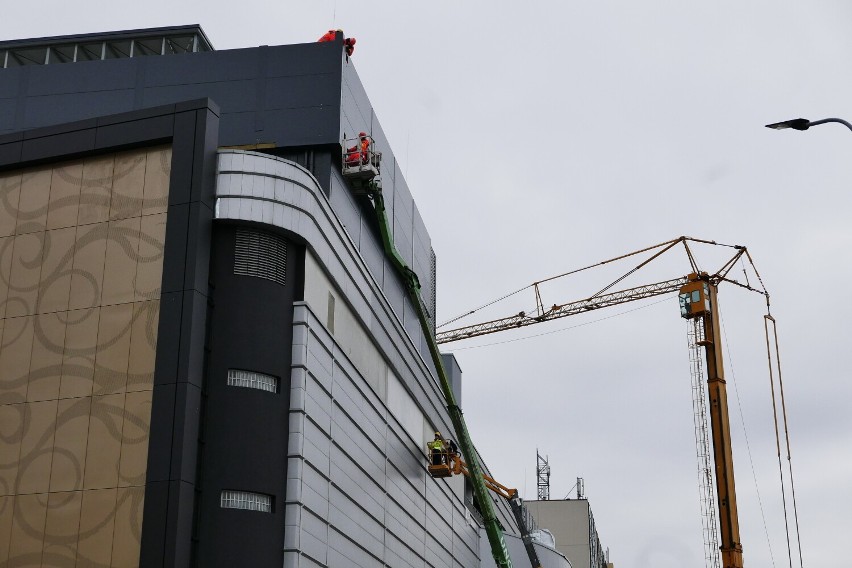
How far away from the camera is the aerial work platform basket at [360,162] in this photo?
5397 cm

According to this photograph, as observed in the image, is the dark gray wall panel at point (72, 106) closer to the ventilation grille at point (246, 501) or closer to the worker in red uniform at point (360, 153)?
the worker in red uniform at point (360, 153)

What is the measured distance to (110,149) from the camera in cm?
4500

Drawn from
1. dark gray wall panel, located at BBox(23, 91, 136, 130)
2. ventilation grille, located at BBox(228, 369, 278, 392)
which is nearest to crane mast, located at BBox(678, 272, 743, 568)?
ventilation grille, located at BBox(228, 369, 278, 392)

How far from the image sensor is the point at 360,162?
5406 cm

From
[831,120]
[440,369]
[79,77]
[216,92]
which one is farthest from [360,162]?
[831,120]

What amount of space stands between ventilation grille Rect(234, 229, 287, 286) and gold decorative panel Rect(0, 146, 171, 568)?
320cm

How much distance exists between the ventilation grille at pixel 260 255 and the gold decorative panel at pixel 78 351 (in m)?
3.20

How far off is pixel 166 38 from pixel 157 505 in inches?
1275

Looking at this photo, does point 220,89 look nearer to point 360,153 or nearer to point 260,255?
point 360,153

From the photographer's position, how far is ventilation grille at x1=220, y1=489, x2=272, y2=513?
1615 inches

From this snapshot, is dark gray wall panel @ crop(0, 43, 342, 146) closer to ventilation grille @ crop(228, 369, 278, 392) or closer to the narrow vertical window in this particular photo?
the narrow vertical window

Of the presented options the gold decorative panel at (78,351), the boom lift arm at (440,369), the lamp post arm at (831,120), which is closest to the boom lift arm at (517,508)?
the boom lift arm at (440,369)

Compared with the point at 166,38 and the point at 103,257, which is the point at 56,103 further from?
the point at 103,257

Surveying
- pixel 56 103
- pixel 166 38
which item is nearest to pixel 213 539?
pixel 56 103
